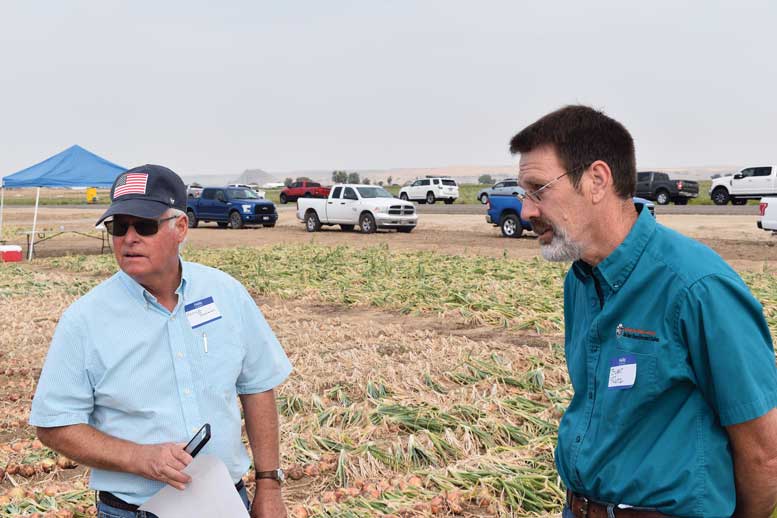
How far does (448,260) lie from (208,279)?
14.2 m

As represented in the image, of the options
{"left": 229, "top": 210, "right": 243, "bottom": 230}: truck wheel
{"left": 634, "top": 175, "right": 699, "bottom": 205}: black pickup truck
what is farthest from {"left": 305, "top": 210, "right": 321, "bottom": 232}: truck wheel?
{"left": 634, "top": 175, "right": 699, "bottom": 205}: black pickup truck

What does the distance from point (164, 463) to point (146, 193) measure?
93cm

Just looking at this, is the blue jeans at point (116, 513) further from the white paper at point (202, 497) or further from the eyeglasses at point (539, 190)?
the eyeglasses at point (539, 190)

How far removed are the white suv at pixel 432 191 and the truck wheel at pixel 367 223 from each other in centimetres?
2280

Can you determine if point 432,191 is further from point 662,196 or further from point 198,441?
point 198,441

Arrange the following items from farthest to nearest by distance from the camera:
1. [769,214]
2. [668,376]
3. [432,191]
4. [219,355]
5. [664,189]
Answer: [432,191]
[664,189]
[769,214]
[219,355]
[668,376]

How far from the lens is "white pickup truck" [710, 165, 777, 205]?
3709cm

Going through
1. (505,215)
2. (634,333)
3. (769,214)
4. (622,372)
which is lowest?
(622,372)

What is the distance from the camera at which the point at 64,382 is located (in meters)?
2.54

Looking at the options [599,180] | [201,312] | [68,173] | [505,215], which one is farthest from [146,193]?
[505,215]

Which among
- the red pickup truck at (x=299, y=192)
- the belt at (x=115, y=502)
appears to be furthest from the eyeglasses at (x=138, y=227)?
the red pickup truck at (x=299, y=192)

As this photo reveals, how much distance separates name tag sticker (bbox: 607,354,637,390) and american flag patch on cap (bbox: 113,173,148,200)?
5.54ft

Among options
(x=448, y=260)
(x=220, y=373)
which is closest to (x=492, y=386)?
(x=220, y=373)

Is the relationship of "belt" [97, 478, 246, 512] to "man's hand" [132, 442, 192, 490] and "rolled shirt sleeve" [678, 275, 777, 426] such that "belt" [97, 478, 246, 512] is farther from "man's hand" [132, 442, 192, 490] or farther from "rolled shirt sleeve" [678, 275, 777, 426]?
"rolled shirt sleeve" [678, 275, 777, 426]
